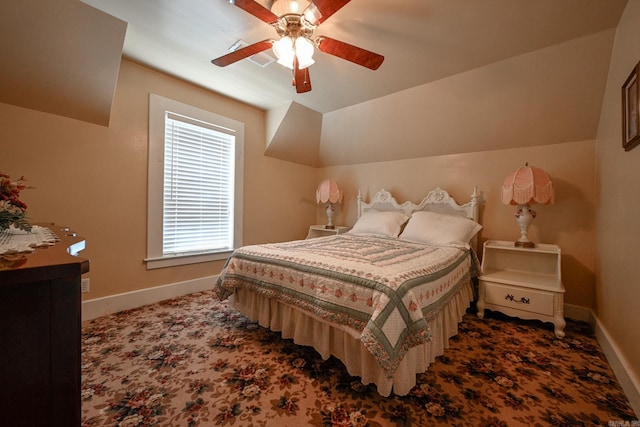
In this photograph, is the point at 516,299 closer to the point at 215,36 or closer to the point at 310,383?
the point at 310,383

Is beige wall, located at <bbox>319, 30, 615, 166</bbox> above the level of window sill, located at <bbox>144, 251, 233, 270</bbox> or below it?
above

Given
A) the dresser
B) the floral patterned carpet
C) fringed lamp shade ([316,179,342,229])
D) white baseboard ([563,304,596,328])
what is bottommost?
the floral patterned carpet

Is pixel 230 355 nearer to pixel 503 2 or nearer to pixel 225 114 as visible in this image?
pixel 225 114

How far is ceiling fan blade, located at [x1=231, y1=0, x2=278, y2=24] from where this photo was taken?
52.2 inches

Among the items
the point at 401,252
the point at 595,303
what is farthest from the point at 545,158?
the point at 401,252

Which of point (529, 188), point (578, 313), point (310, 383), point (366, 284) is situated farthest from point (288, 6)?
point (578, 313)

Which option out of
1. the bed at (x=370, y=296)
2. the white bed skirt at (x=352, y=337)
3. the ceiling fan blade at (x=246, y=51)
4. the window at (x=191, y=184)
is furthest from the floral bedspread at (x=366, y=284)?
the ceiling fan blade at (x=246, y=51)

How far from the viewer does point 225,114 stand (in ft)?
10.3

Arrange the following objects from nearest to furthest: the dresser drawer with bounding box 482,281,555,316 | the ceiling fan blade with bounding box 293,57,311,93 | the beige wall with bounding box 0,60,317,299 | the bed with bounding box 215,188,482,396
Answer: the bed with bounding box 215,188,482,396
the ceiling fan blade with bounding box 293,57,311,93
the beige wall with bounding box 0,60,317,299
the dresser drawer with bounding box 482,281,555,316

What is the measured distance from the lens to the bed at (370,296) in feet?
4.17

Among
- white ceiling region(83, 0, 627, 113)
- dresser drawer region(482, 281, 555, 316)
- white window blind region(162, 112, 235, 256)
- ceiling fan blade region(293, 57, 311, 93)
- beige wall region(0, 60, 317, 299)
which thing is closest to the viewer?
white ceiling region(83, 0, 627, 113)

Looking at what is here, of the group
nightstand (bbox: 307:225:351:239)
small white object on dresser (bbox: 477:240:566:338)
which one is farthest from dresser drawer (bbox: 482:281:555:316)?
nightstand (bbox: 307:225:351:239)

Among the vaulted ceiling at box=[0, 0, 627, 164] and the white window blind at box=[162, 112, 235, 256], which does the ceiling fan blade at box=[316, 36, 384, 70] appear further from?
the white window blind at box=[162, 112, 235, 256]

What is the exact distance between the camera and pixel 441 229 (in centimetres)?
265
